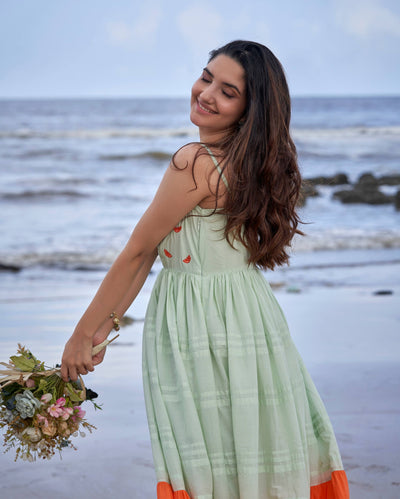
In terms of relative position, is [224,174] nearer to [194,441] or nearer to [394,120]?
[194,441]

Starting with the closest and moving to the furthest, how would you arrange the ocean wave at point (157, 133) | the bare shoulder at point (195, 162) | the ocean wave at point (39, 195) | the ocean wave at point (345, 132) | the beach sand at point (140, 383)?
the bare shoulder at point (195, 162), the beach sand at point (140, 383), the ocean wave at point (39, 195), the ocean wave at point (157, 133), the ocean wave at point (345, 132)

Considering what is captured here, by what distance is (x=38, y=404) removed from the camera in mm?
1879

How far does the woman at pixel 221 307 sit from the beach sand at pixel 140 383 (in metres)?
1.13

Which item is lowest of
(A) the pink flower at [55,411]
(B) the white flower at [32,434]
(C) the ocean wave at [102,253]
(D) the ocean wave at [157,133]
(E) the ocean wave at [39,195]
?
(E) the ocean wave at [39,195]

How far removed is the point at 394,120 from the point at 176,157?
30.6m

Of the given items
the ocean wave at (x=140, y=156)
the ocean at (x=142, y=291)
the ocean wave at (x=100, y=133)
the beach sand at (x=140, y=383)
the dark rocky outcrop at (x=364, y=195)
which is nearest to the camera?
the beach sand at (x=140, y=383)

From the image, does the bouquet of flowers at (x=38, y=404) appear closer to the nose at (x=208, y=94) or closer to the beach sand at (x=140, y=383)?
the nose at (x=208, y=94)

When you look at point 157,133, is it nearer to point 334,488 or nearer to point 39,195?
→ point 39,195

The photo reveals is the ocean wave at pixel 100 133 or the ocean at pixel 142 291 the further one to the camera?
the ocean wave at pixel 100 133

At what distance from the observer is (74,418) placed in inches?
76.3

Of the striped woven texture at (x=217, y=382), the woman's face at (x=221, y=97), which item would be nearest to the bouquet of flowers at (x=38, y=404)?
the striped woven texture at (x=217, y=382)

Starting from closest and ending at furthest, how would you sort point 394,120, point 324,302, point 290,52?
point 324,302, point 394,120, point 290,52

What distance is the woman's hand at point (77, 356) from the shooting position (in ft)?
6.22

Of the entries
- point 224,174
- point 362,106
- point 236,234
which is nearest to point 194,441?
point 236,234
